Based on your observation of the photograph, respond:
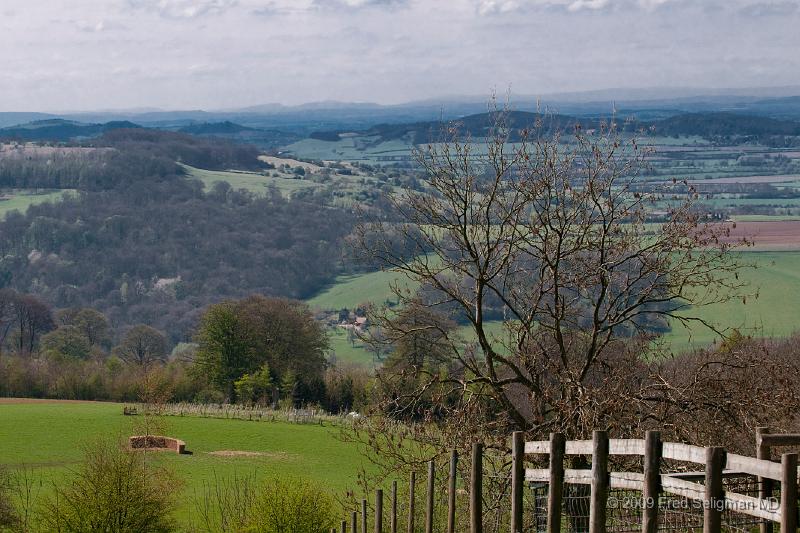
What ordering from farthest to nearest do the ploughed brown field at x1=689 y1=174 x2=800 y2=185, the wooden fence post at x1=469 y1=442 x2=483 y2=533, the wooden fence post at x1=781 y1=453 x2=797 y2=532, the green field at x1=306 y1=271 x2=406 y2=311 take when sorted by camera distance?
the ploughed brown field at x1=689 y1=174 x2=800 y2=185 < the green field at x1=306 y1=271 x2=406 y2=311 < the wooden fence post at x1=469 y1=442 x2=483 y2=533 < the wooden fence post at x1=781 y1=453 x2=797 y2=532

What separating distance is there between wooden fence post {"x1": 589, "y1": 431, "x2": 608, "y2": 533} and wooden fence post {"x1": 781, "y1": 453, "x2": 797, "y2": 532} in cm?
192

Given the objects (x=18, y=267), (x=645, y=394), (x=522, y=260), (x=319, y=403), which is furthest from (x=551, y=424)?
(x=18, y=267)

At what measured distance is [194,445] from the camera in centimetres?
5462

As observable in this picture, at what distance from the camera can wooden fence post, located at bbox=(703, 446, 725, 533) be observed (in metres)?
7.24

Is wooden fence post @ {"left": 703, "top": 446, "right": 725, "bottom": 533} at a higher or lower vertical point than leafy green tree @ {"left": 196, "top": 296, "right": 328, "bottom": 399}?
higher

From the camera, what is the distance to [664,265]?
15.7 meters

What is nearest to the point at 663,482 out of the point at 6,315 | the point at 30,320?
the point at 30,320

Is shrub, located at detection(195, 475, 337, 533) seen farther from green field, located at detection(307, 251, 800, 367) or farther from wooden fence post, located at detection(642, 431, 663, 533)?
green field, located at detection(307, 251, 800, 367)

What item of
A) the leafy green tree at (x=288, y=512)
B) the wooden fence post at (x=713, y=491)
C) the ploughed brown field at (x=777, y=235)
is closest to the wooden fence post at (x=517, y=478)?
the wooden fence post at (x=713, y=491)

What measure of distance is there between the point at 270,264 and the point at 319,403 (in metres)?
116

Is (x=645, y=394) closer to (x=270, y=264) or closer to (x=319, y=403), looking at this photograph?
(x=319, y=403)

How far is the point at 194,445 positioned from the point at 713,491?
49.7 m

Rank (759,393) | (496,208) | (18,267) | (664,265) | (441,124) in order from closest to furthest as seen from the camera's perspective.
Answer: (759,393)
(664,265)
(496,208)
(441,124)
(18,267)

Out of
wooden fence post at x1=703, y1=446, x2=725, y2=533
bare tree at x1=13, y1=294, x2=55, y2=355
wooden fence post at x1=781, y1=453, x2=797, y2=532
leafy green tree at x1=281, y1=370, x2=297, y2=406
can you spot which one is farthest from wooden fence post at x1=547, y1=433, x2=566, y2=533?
bare tree at x1=13, y1=294, x2=55, y2=355
